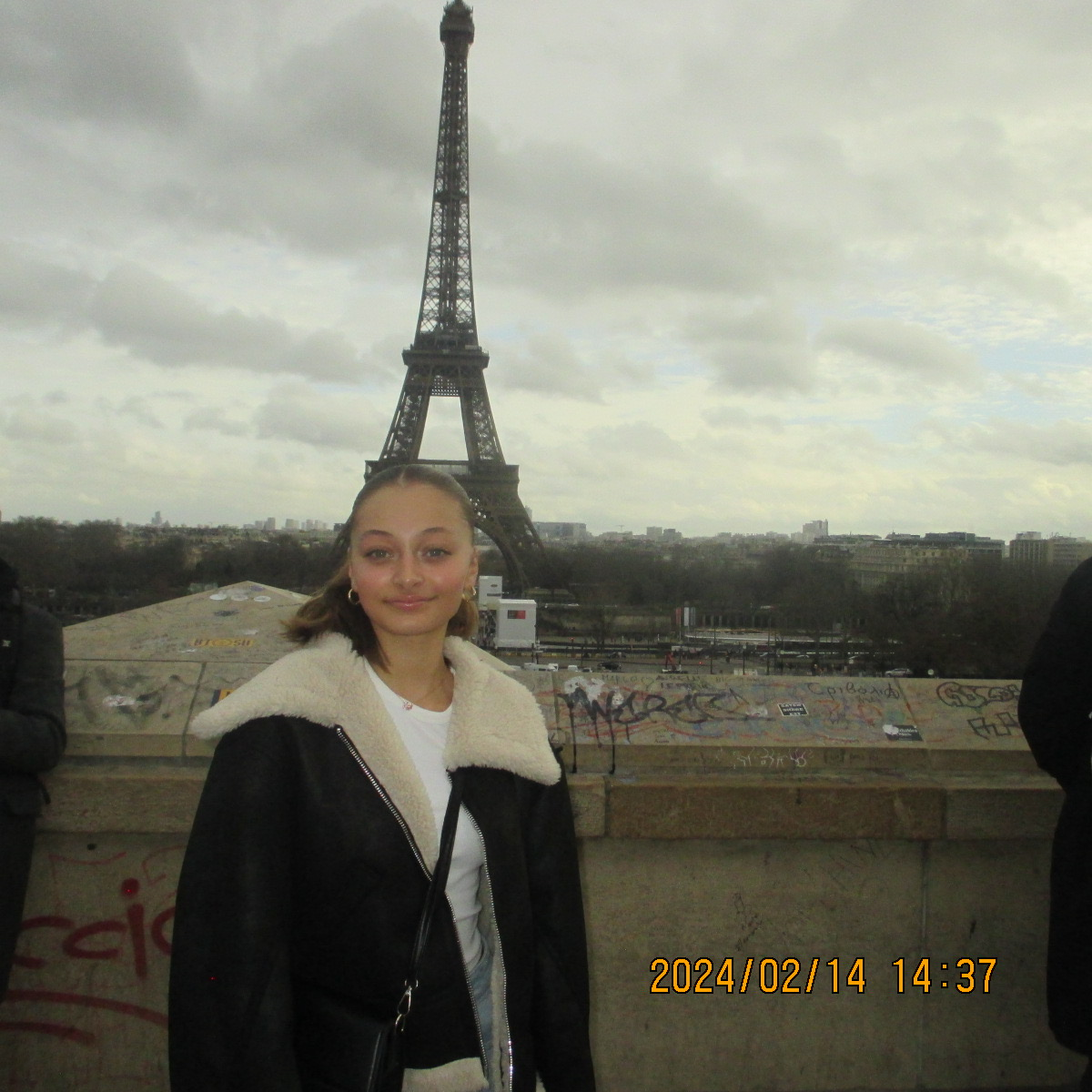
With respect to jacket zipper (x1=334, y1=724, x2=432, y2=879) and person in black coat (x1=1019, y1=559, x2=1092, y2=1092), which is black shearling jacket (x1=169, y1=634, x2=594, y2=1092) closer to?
jacket zipper (x1=334, y1=724, x2=432, y2=879)

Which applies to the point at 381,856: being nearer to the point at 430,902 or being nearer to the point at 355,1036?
the point at 430,902

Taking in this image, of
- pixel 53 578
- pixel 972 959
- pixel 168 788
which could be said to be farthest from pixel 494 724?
pixel 53 578

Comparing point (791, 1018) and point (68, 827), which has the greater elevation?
point (68, 827)

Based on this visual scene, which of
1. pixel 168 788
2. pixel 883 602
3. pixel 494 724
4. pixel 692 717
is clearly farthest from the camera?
pixel 883 602

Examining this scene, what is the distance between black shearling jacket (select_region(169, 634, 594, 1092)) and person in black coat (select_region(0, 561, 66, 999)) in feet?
2.91

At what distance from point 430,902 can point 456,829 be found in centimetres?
13

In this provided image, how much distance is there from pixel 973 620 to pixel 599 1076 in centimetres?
2648

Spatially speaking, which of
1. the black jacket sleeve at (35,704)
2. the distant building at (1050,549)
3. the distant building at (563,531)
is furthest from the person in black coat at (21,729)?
the distant building at (563,531)

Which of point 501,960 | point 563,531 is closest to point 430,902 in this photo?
point 501,960

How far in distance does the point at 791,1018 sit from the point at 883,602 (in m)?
33.3

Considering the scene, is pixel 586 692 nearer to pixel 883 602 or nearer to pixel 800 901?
pixel 800 901

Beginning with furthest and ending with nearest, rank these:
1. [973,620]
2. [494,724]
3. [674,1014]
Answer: [973,620] < [674,1014] < [494,724]

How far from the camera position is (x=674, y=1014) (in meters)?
2.55

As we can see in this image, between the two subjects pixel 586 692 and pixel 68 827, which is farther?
pixel 586 692
